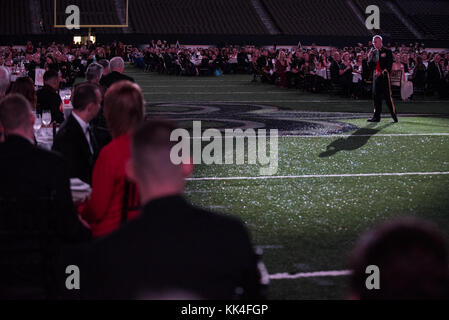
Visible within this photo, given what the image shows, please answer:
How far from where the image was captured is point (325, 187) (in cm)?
848

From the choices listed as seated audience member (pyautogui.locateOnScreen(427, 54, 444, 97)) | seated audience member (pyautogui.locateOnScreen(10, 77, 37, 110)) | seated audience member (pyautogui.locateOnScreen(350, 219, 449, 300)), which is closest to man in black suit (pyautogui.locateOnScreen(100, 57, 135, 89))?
seated audience member (pyautogui.locateOnScreen(10, 77, 37, 110))

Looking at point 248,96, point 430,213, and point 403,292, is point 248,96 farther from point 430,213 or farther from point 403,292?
point 403,292

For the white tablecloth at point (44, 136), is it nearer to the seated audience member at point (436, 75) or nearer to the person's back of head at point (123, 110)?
the person's back of head at point (123, 110)

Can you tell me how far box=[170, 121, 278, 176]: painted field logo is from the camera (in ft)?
33.6

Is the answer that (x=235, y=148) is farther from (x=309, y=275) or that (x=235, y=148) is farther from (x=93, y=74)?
(x=309, y=275)

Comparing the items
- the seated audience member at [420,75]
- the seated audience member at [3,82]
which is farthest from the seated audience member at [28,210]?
the seated audience member at [420,75]

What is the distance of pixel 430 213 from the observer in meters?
7.13

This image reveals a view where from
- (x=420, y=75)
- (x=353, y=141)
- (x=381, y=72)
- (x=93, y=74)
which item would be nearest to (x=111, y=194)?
(x=93, y=74)

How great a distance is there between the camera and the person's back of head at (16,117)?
382 cm

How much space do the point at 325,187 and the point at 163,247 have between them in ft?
21.6

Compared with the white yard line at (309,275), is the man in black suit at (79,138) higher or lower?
higher

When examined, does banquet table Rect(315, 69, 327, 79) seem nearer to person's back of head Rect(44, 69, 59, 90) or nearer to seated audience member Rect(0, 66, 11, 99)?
person's back of head Rect(44, 69, 59, 90)

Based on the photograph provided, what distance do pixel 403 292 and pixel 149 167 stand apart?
97 cm
